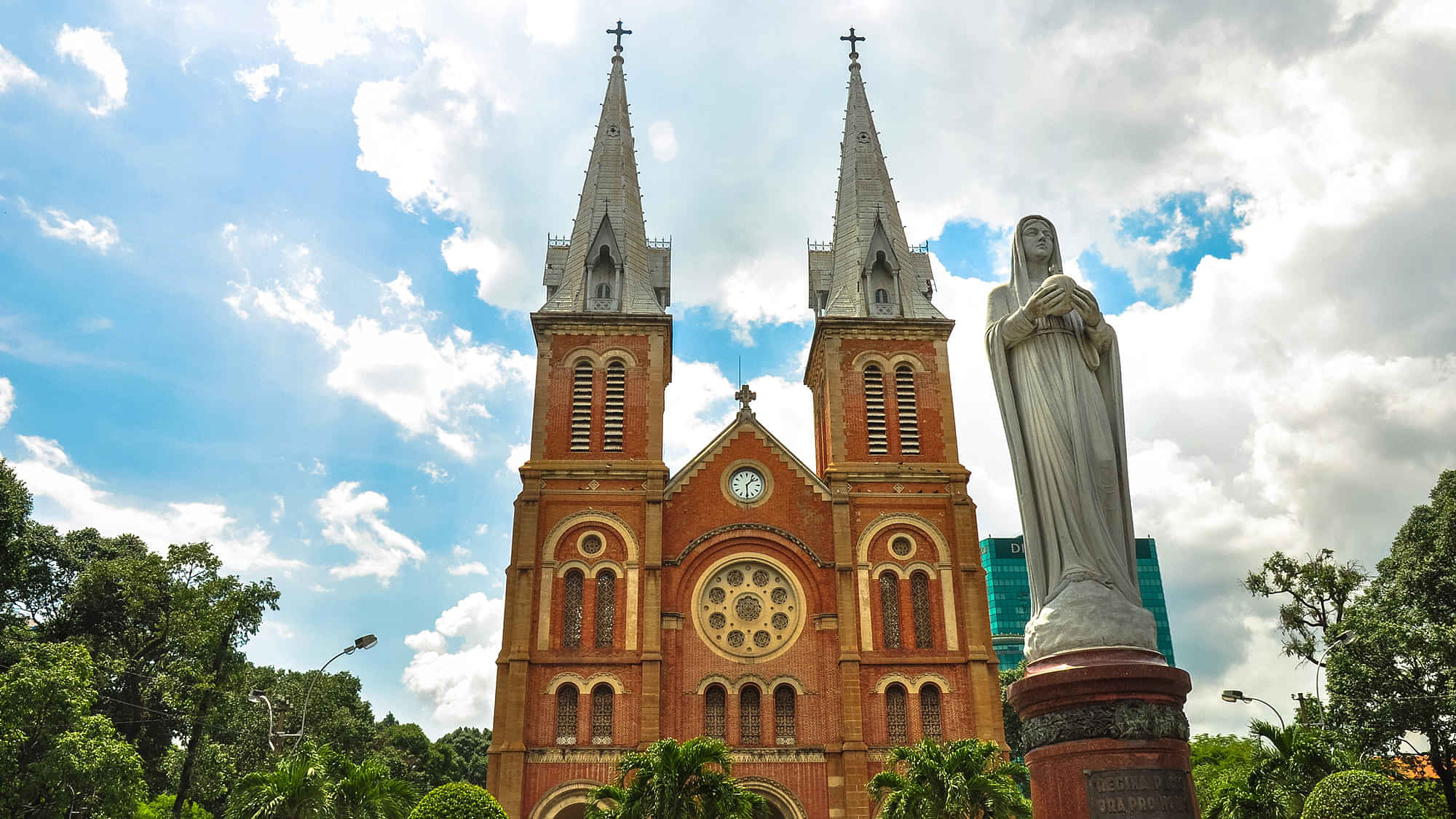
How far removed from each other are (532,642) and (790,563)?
7526 millimetres

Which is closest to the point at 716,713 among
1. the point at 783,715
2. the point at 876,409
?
the point at 783,715

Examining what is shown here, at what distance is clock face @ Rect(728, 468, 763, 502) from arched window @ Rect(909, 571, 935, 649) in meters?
5.13

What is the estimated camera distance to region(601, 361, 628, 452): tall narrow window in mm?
32219

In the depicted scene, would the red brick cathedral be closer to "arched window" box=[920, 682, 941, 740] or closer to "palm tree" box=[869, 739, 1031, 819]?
"arched window" box=[920, 682, 941, 740]

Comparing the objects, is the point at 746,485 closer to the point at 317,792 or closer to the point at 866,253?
the point at 866,253

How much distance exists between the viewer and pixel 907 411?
33.4 meters

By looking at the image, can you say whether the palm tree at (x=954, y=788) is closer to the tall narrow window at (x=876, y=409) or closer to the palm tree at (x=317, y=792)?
the palm tree at (x=317, y=792)

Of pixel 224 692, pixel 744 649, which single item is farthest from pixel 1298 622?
pixel 224 692

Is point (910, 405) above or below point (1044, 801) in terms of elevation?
above

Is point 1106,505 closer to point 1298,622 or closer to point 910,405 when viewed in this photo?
point 1298,622

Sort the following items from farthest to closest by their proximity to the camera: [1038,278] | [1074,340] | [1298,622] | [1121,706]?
[1298,622] → [1038,278] → [1074,340] → [1121,706]

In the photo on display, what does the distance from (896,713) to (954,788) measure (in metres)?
10.3

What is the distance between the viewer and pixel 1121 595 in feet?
27.5

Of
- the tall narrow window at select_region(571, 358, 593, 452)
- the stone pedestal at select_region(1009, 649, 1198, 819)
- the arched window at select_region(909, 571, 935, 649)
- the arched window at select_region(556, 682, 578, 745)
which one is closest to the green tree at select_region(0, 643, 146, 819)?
the arched window at select_region(556, 682, 578, 745)
